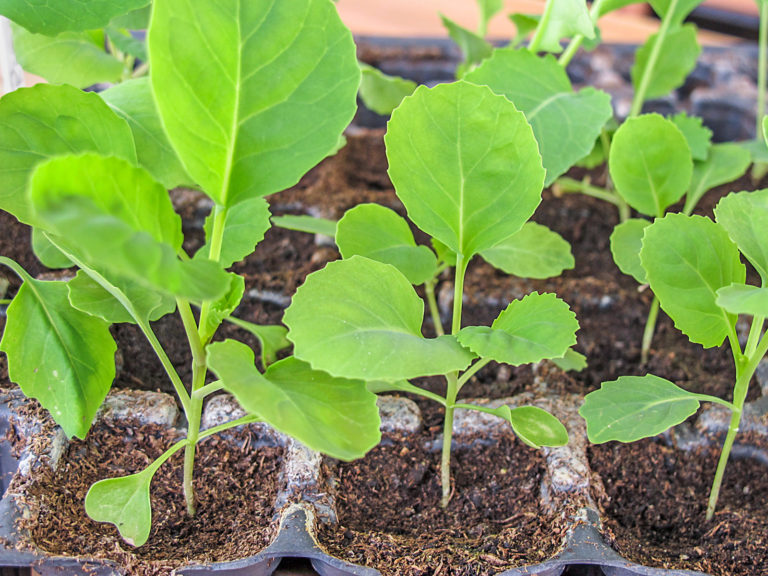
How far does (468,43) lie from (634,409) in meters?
0.48

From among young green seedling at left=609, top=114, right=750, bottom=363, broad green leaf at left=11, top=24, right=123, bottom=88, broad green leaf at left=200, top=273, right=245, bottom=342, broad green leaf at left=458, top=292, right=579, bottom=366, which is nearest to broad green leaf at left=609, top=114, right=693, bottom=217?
young green seedling at left=609, top=114, right=750, bottom=363

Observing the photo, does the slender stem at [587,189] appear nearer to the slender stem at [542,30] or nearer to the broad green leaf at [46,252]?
the slender stem at [542,30]

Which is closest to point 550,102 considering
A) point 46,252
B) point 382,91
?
point 382,91

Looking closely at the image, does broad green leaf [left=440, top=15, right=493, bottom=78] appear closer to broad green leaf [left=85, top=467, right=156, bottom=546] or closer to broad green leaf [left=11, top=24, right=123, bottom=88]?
broad green leaf [left=11, top=24, right=123, bottom=88]

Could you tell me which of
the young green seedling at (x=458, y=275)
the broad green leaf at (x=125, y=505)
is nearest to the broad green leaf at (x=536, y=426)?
the young green seedling at (x=458, y=275)

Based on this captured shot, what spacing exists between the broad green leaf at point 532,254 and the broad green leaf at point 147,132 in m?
0.23

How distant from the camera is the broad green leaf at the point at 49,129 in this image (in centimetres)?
42

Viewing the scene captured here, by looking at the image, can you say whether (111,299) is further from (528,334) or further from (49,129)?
(528,334)

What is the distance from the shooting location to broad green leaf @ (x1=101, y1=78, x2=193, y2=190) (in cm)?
50

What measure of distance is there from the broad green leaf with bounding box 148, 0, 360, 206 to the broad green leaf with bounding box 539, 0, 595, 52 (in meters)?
0.24

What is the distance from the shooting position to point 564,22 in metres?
0.61

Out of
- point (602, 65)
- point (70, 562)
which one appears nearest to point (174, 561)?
point (70, 562)

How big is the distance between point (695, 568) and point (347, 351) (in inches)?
10.7

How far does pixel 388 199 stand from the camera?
826 millimetres
